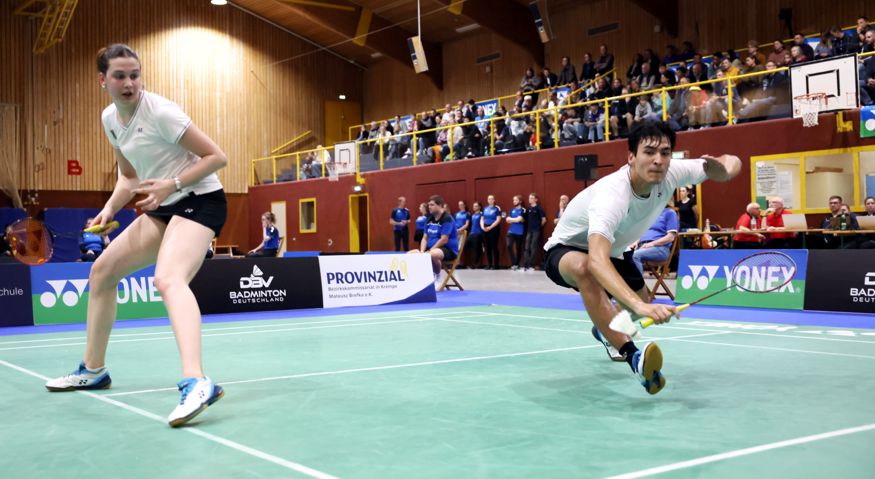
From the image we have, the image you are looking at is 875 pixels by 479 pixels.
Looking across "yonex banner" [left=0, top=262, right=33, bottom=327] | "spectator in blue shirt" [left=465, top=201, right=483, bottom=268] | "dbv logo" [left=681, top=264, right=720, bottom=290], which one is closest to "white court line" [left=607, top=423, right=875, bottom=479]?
"dbv logo" [left=681, top=264, right=720, bottom=290]

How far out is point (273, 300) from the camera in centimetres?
1120

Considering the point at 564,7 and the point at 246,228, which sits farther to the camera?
the point at 246,228

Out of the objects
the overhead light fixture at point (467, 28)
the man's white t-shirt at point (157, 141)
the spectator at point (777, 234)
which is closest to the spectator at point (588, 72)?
the overhead light fixture at point (467, 28)

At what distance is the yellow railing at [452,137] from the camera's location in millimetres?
17125

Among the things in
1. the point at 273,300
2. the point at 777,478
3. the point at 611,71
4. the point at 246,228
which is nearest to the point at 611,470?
the point at 777,478

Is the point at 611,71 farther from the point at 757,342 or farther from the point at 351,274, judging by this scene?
→ the point at 757,342

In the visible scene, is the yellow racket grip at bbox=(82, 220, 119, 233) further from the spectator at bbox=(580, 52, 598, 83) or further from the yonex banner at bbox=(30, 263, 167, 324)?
the spectator at bbox=(580, 52, 598, 83)

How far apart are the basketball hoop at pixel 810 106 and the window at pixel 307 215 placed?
18.4 m

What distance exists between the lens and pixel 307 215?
3081 centimetres

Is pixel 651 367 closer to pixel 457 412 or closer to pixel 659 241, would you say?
pixel 457 412

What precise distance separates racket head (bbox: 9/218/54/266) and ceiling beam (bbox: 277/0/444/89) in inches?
886

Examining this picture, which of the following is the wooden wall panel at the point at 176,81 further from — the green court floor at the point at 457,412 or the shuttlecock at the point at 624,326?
the shuttlecock at the point at 624,326

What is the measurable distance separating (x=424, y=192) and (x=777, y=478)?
2242 cm

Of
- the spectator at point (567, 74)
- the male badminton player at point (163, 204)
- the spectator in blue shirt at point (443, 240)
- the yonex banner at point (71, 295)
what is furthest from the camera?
the spectator at point (567, 74)
